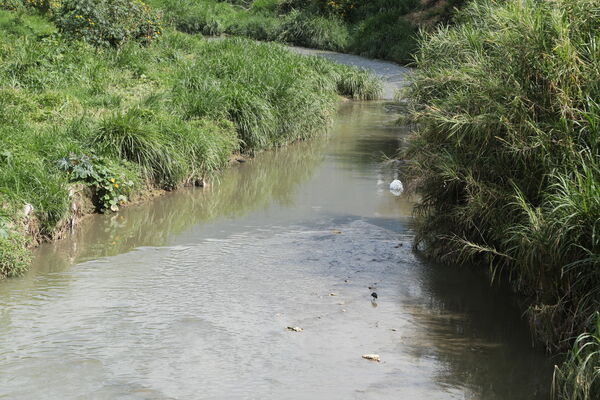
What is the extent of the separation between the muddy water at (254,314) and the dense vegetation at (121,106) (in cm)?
56

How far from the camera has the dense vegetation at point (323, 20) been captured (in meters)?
30.5

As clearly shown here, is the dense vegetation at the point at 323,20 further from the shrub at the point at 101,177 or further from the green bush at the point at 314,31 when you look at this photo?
the shrub at the point at 101,177

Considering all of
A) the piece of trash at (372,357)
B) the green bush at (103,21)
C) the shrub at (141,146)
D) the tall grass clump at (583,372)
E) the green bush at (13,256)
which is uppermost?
the green bush at (103,21)

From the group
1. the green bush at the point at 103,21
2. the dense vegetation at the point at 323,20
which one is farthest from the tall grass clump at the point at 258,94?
the dense vegetation at the point at 323,20

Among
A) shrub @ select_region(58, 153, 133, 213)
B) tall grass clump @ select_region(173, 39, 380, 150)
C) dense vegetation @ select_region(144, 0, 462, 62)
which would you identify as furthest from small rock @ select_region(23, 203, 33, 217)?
dense vegetation @ select_region(144, 0, 462, 62)

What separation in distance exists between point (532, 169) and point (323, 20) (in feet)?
84.5

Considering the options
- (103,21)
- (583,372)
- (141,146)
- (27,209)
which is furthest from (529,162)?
(103,21)

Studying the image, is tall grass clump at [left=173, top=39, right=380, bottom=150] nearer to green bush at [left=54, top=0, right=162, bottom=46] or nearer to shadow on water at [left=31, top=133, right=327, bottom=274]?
shadow on water at [left=31, top=133, right=327, bottom=274]

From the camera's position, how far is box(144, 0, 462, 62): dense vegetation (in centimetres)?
3045

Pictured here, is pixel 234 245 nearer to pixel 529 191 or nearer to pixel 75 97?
pixel 529 191

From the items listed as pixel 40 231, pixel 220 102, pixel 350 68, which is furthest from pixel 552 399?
pixel 350 68

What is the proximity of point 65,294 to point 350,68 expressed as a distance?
16.2m

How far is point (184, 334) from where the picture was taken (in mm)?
7688

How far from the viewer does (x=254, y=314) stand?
26.9 ft
